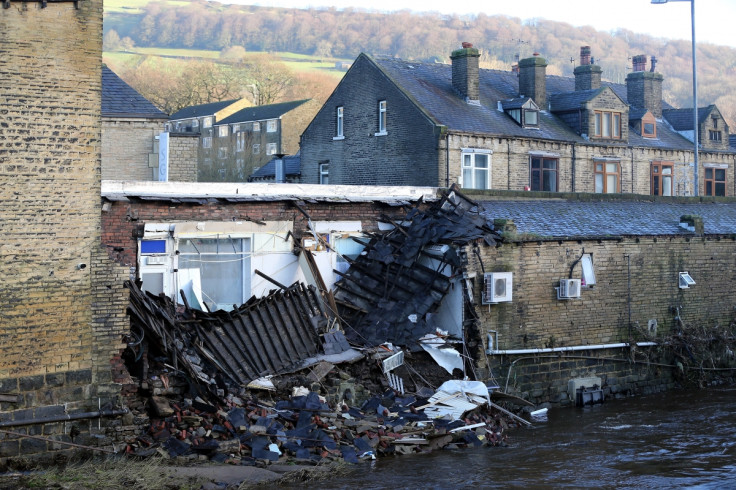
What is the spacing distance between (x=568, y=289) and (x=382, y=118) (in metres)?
13.7

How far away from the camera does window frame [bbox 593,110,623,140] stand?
1455 inches

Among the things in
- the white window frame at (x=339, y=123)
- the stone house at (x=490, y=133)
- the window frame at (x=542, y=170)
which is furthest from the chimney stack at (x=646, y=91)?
the white window frame at (x=339, y=123)

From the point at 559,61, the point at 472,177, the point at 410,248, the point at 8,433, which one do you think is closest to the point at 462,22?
the point at 559,61

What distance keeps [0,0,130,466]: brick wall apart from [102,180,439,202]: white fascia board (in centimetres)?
335

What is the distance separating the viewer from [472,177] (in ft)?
106

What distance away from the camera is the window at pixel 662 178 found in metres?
39.3

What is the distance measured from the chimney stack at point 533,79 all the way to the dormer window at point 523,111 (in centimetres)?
173

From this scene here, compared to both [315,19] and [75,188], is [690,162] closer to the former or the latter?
[75,188]

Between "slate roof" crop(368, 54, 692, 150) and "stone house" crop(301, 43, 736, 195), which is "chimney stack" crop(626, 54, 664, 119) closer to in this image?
"stone house" crop(301, 43, 736, 195)

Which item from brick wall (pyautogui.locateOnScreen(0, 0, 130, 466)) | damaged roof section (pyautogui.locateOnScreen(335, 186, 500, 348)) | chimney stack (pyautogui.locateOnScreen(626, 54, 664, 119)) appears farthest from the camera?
chimney stack (pyautogui.locateOnScreen(626, 54, 664, 119))

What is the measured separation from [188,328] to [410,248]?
6294 mm

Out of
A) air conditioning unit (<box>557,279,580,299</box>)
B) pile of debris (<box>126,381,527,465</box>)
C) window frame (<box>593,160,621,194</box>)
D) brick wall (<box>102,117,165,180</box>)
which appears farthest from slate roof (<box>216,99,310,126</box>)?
pile of debris (<box>126,381,527,465</box>)

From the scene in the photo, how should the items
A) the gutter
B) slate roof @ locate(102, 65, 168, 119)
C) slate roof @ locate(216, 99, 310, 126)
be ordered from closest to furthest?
the gutter, slate roof @ locate(102, 65, 168, 119), slate roof @ locate(216, 99, 310, 126)

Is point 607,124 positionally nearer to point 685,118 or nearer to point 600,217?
point 685,118
